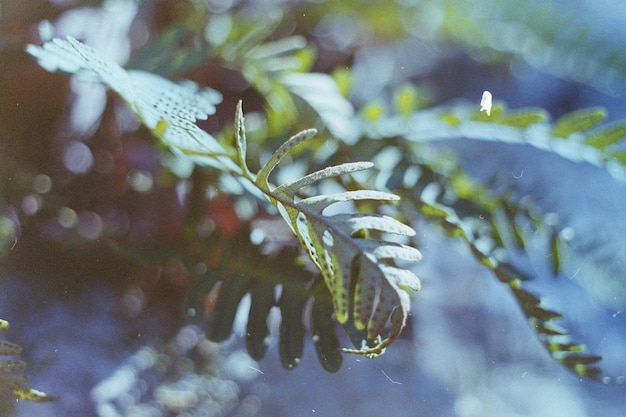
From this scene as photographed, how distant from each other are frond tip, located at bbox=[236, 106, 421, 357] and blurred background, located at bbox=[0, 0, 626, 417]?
0.15m

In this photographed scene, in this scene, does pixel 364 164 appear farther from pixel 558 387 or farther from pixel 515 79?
pixel 515 79

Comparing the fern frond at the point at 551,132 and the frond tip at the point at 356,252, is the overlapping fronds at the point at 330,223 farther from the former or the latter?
the fern frond at the point at 551,132

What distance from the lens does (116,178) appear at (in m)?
0.44

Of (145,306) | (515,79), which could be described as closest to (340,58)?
(515,79)

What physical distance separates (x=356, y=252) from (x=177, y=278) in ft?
0.70

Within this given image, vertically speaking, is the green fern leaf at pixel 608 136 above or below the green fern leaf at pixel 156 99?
below

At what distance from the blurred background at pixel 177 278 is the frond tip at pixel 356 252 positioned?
0.51ft

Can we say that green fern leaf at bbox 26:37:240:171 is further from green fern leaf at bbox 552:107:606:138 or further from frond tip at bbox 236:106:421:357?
green fern leaf at bbox 552:107:606:138

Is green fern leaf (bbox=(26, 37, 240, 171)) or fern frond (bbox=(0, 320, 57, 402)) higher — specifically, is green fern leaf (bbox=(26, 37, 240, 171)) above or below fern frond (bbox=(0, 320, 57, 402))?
above

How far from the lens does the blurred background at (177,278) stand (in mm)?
392

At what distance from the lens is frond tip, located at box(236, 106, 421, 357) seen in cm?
24

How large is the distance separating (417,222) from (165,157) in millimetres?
159

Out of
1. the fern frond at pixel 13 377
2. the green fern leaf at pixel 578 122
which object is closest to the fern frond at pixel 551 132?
the green fern leaf at pixel 578 122

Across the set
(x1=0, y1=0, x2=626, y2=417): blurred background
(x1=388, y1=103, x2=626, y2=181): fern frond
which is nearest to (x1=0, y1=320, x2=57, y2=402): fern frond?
(x1=0, y1=0, x2=626, y2=417): blurred background
